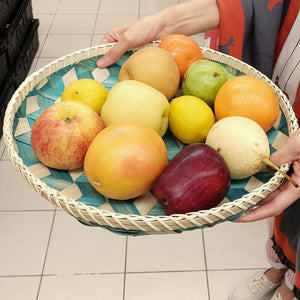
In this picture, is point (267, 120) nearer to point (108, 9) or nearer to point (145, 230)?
point (145, 230)

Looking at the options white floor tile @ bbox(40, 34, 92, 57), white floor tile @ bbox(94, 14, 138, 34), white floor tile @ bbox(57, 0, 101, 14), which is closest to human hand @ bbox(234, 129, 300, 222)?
white floor tile @ bbox(40, 34, 92, 57)

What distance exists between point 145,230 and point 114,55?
21.8 inches

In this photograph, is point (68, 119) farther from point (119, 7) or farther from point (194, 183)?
point (119, 7)

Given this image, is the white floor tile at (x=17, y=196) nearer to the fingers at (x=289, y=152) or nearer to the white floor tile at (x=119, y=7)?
the fingers at (x=289, y=152)

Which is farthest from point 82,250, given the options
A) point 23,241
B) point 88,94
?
point 88,94

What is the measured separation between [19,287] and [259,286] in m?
0.94

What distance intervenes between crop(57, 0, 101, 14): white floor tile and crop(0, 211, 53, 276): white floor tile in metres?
2.16

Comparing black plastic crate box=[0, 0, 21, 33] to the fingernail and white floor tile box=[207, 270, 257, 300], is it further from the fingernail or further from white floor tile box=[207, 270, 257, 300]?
white floor tile box=[207, 270, 257, 300]

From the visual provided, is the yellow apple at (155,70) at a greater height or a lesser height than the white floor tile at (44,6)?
greater

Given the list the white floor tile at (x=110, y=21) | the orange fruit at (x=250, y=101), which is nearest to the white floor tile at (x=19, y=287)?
the orange fruit at (x=250, y=101)

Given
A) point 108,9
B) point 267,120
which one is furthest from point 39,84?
point 108,9

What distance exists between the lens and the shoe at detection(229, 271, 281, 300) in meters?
1.38

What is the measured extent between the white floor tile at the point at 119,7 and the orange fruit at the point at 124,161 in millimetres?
2761

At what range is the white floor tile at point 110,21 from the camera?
2.97 meters
